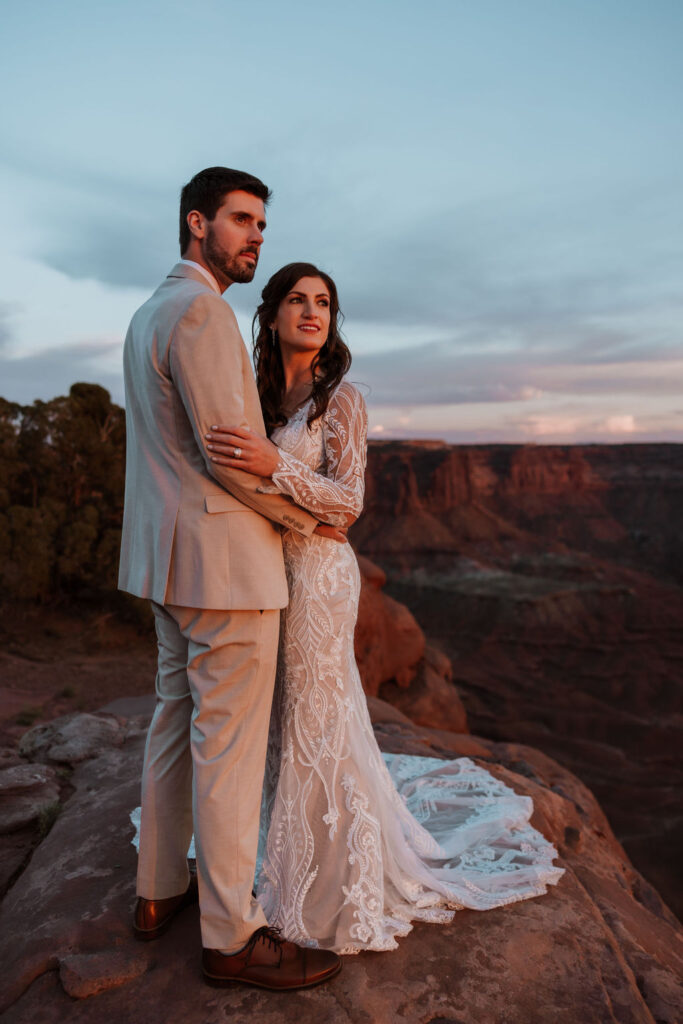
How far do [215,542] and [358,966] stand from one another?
139 cm

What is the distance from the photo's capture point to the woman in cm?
212

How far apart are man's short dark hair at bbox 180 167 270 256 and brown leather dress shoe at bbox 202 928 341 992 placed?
6.90ft

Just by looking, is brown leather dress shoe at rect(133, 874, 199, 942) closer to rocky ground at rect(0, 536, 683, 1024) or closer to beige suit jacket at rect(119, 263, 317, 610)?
rocky ground at rect(0, 536, 683, 1024)

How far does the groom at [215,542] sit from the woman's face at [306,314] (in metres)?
0.39

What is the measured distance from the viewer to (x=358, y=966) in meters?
2.00

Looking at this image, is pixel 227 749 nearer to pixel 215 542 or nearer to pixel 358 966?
pixel 215 542

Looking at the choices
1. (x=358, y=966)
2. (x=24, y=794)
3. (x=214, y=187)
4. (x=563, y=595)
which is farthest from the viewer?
(x=563, y=595)

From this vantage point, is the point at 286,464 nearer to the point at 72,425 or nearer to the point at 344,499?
the point at 344,499

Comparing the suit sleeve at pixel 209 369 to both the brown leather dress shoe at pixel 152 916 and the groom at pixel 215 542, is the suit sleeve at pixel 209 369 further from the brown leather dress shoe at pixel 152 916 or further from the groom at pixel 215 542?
the brown leather dress shoe at pixel 152 916

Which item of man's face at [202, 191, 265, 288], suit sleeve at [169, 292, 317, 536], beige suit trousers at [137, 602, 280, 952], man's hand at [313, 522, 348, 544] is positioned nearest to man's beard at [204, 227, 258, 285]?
man's face at [202, 191, 265, 288]

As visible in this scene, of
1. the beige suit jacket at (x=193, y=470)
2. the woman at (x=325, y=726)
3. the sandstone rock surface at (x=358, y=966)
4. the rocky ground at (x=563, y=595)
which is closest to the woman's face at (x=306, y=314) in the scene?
the woman at (x=325, y=726)

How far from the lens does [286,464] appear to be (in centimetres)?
188

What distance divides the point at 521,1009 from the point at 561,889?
2.58 ft

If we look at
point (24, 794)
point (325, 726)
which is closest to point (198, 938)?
point (325, 726)
